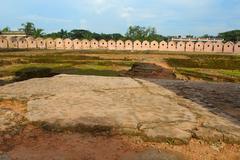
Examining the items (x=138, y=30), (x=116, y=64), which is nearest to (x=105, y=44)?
(x=116, y=64)

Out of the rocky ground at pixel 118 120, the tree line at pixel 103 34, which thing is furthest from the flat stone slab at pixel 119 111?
the tree line at pixel 103 34

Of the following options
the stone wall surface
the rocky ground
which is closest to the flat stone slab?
the rocky ground

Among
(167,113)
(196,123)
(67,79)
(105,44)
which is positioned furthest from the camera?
(105,44)

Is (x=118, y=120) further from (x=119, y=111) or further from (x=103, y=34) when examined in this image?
(x=103, y=34)

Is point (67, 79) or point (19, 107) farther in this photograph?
point (67, 79)

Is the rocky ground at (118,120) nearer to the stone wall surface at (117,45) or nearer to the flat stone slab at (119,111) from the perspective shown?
the flat stone slab at (119,111)

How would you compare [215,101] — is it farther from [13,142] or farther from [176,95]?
[13,142]

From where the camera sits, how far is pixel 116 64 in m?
28.8

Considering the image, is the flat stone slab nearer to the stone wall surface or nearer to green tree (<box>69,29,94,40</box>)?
the stone wall surface

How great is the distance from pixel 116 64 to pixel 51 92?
22460 millimetres

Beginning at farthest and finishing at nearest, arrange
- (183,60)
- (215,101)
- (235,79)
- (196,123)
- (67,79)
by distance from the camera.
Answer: (183,60), (235,79), (67,79), (215,101), (196,123)

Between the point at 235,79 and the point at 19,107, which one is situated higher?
the point at 19,107

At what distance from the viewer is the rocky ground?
4059mm

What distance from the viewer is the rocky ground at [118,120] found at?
13.3ft
